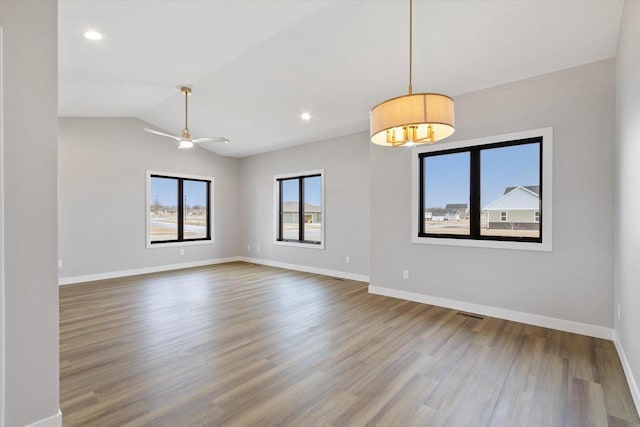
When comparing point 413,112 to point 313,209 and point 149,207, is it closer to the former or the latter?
point 313,209

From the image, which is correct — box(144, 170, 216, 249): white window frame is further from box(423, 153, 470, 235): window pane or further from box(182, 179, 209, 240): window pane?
box(423, 153, 470, 235): window pane

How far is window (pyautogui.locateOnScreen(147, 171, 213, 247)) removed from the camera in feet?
22.6

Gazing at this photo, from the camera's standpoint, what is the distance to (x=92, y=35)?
3072 millimetres

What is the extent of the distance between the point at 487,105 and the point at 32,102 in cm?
439

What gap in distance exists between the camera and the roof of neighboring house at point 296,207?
6.82 meters

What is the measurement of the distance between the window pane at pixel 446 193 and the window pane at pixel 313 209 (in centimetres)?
269

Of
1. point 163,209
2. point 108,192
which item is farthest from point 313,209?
point 108,192

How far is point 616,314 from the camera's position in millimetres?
3002

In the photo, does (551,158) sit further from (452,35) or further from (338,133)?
(338,133)

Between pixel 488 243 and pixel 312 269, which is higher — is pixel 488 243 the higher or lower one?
the higher one

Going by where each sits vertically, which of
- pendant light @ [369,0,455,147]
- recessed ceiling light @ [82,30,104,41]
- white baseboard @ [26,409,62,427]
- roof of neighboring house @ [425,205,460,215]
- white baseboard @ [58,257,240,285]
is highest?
recessed ceiling light @ [82,30,104,41]

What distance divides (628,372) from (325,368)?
2341mm

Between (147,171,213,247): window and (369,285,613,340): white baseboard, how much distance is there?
4.95 m

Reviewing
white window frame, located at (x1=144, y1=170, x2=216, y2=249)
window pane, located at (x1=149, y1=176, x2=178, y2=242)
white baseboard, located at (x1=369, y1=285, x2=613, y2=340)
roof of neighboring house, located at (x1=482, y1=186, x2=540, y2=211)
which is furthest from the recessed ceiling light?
roof of neighboring house, located at (x1=482, y1=186, x2=540, y2=211)
